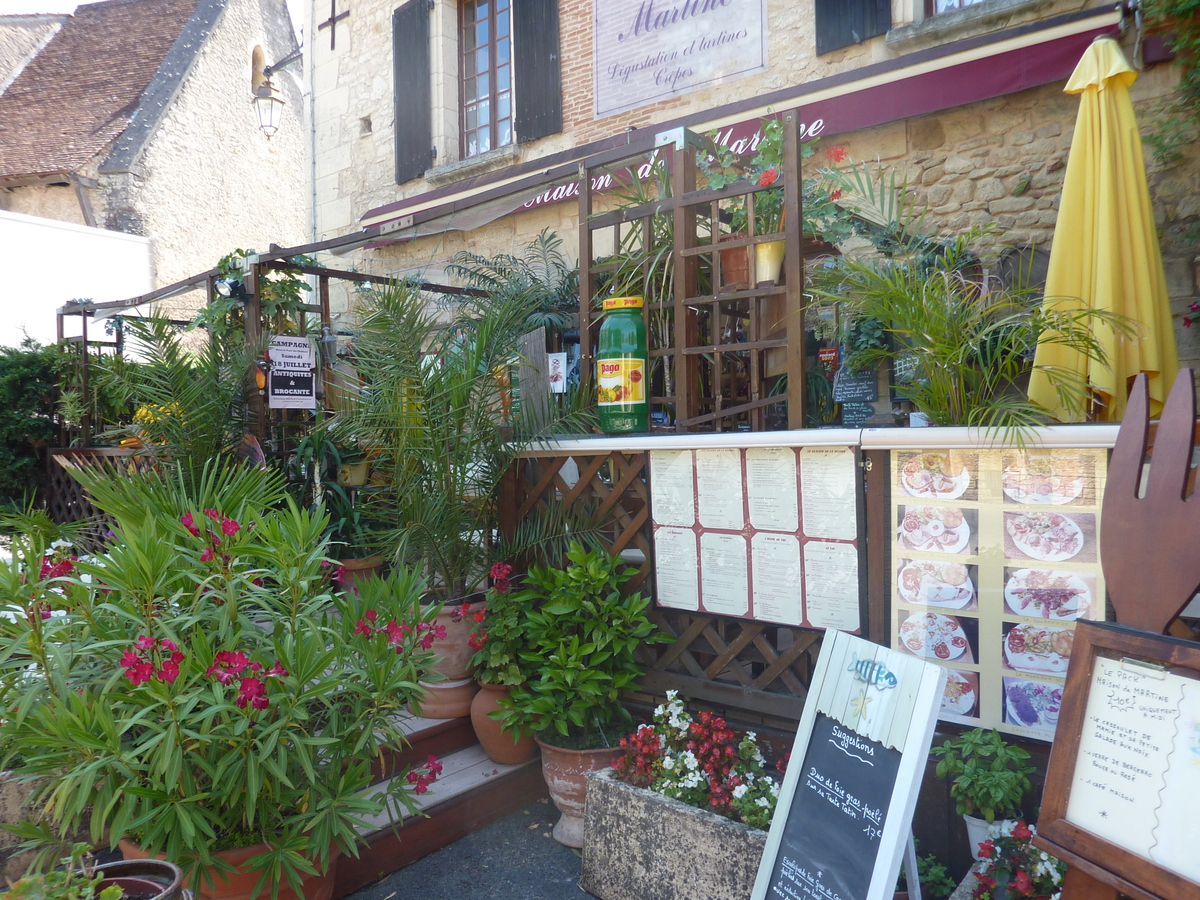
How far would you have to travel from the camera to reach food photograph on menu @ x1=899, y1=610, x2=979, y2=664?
240 cm

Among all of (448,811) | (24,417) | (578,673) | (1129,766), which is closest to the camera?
(1129,766)

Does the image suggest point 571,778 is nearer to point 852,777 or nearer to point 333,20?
point 852,777

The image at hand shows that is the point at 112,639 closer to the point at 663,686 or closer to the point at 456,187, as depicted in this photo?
the point at 663,686

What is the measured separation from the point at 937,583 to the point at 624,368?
1.44m

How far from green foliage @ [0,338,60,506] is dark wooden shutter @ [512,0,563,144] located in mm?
5865

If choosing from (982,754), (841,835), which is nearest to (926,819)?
(982,754)

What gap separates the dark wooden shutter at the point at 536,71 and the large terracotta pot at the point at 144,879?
24.1 ft

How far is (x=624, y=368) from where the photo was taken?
3.30m

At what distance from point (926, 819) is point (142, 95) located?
60.9 ft

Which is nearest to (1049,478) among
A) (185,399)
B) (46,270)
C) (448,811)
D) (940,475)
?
(940,475)

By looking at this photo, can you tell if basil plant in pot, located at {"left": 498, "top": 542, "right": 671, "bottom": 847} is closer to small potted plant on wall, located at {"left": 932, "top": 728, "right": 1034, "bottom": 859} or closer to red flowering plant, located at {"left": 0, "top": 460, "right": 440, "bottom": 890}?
red flowering plant, located at {"left": 0, "top": 460, "right": 440, "bottom": 890}

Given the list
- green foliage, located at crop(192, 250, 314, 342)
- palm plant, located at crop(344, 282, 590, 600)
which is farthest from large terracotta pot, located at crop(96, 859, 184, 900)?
Result: green foliage, located at crop(192, 250, 314, 342)

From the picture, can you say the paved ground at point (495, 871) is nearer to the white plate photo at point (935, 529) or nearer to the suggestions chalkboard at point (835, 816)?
the suggestions chalkboard at point (835, 816)

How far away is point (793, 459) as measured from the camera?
277 centimetres
